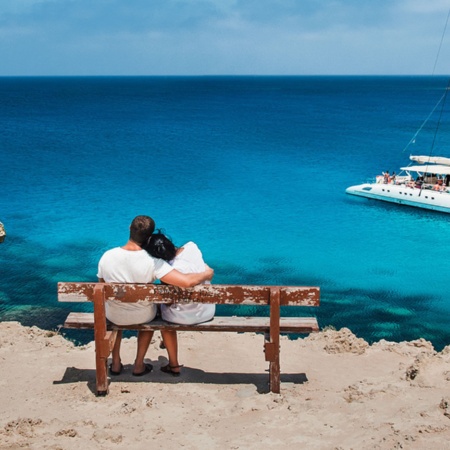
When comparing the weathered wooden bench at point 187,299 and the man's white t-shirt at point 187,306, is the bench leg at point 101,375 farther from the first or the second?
the man's white t-shirt at point 187,306

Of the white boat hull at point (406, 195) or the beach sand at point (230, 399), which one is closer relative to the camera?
the beach sand at point (230, 399)

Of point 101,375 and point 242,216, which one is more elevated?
point 101,375

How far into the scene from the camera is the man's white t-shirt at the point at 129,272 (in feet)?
18.8

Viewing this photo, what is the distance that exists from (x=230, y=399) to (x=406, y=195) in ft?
82.0

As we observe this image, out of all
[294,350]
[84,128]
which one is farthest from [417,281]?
[84,128]

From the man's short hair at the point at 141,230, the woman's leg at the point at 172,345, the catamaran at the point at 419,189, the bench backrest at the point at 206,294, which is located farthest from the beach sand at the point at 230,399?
the catamaran at the point at 419,189

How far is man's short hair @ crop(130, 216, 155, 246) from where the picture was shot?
18.6 feet

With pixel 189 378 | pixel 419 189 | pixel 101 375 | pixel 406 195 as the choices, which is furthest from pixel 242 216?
pixel 101 375

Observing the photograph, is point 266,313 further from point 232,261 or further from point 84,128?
point 84,128

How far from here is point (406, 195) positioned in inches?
1144

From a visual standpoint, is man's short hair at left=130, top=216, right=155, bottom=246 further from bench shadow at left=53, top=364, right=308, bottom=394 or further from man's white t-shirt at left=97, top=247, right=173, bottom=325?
bench shadow at left=53, top=364, right=308, bottom=394

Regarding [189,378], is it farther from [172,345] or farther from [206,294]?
[206,294]

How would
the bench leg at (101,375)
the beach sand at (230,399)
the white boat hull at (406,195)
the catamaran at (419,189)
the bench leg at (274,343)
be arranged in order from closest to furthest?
the beach sand at (230,399)
the bench leg at (274,343)
the bench leg at (101,375)
the white boat hull at (406,195)
the catamaran at (419,189)

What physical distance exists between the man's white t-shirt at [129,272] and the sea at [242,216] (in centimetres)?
587
